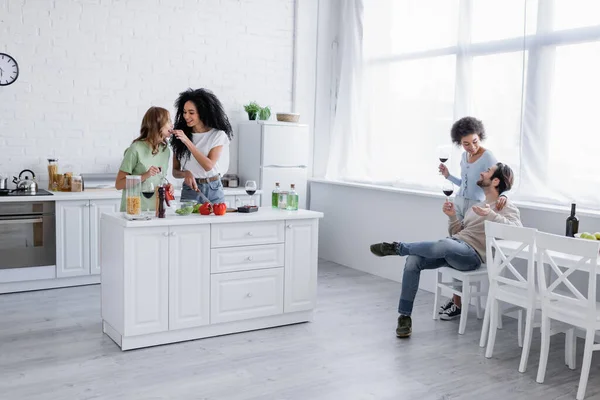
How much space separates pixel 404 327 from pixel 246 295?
1.14 m

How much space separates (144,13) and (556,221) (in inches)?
174

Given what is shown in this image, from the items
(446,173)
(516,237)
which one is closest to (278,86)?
(446,173)

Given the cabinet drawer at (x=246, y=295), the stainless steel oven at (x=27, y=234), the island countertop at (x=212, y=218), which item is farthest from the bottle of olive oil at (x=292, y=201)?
the stainless steel oven at (x=27, y=234)

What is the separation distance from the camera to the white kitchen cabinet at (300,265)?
4648 mm

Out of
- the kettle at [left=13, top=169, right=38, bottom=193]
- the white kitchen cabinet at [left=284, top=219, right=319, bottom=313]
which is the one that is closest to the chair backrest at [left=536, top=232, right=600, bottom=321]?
the white kitchen cabinet at [left=284, top=219, right=319, bottom=313]

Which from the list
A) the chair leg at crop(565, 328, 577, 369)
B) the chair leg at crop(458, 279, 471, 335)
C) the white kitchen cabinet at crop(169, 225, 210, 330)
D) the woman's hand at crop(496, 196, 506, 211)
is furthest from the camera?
the chair leg at crop(458, 279, 471, 335)

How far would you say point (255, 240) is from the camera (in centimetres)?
448

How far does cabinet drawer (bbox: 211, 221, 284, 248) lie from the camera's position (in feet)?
14.1

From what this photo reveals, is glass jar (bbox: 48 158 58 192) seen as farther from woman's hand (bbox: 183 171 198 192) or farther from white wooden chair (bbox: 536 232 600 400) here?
white wooden chair (bbox: 536 232 600 400)

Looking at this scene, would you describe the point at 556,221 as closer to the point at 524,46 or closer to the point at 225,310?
the point at 524,46

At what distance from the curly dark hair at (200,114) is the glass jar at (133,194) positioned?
21.4 inches

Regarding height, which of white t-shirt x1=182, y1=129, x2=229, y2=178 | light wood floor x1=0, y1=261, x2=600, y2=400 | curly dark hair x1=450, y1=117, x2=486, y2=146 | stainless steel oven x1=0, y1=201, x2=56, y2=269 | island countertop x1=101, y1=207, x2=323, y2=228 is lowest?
light wood floor x1=0, y1=261, x2=600, y2=400

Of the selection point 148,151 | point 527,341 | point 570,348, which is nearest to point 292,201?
point 148,151

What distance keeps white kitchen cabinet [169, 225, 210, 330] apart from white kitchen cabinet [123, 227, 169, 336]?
43 mm
